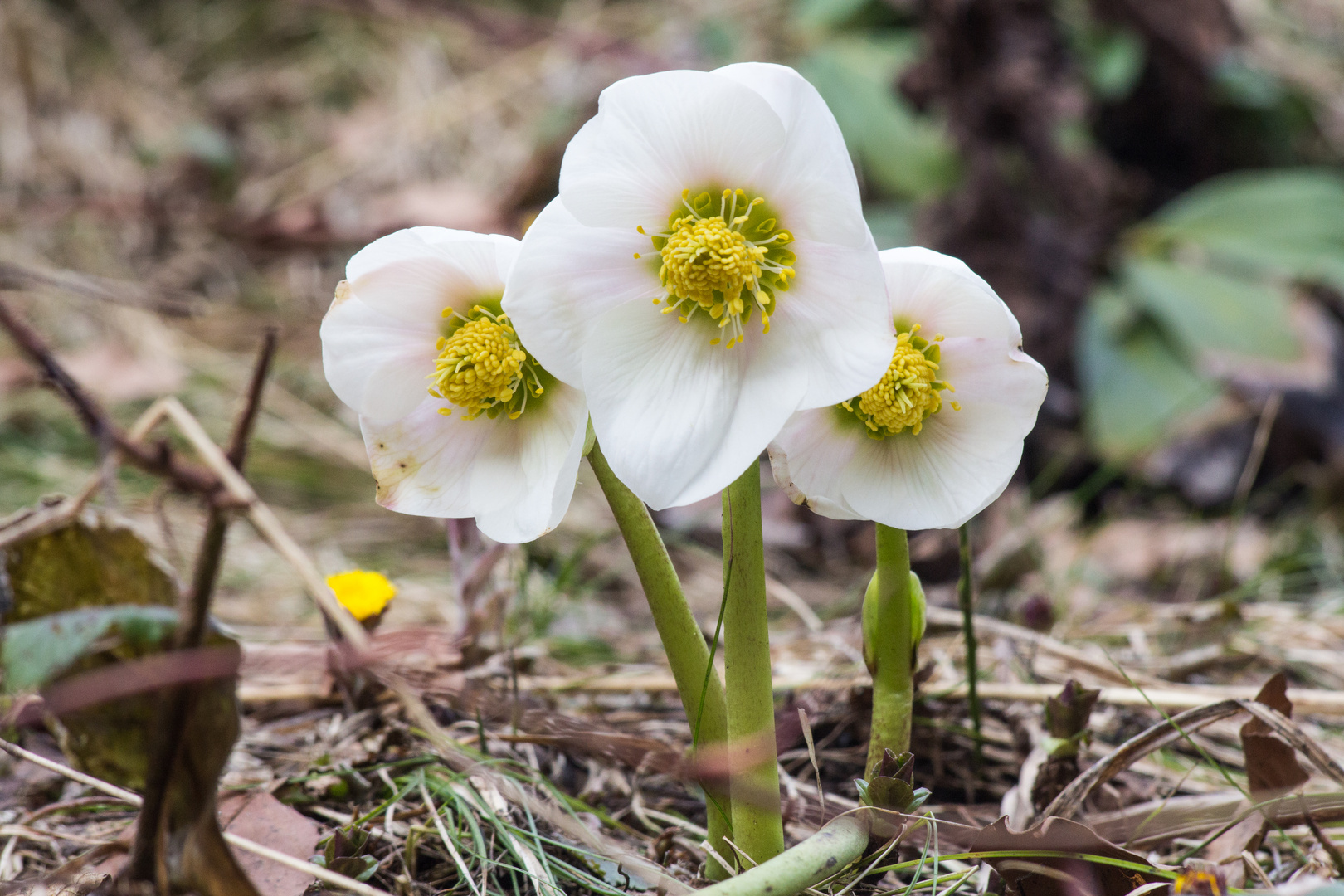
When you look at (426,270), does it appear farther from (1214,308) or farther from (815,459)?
(1214,308)

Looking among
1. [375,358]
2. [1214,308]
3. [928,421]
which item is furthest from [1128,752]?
[1214,308]

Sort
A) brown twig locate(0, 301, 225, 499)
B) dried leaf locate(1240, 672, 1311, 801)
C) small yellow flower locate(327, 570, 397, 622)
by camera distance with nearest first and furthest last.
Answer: brown twig locate(0, 301, 225, 499) → dried leaf locate(1240, 672, 1311, 801) → small yellow flower locate(327, 570, 397, 622)

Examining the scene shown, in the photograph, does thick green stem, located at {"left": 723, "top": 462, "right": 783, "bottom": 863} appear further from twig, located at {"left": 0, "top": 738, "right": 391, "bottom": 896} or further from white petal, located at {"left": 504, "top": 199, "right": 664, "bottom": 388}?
twig, located at {"left": 0, "top": 738, "right": 391, "bottom": 896}

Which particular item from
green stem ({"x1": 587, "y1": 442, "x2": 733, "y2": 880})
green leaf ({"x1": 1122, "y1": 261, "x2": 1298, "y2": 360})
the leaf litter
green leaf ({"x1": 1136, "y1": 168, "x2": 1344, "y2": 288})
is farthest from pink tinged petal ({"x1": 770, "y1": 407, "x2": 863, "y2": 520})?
green leaf ({"x1": 1136, "y1": 168, "x2": 1344, "y2": 288})

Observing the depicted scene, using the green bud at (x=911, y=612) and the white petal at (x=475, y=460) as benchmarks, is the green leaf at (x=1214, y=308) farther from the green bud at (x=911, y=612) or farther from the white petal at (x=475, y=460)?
the white petal at (x=475, y=460)

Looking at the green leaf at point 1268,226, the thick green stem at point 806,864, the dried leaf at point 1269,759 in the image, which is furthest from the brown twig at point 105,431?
the green leaf at point 1268,226

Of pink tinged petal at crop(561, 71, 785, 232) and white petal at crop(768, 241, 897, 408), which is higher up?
pink tinged petal at crop(561, 71, 785, 232)

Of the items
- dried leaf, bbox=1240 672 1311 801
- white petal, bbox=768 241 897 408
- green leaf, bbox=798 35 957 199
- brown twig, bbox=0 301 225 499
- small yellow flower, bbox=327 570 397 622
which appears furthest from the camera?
green leaf, bbox=798 35 957 199
